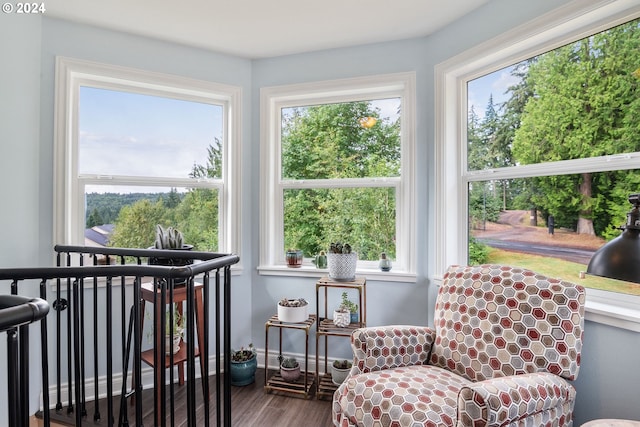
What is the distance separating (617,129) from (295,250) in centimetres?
209

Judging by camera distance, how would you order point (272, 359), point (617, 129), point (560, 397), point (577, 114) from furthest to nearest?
point (272, 359), point (577, 114), point (617, 129), point (560, 397)

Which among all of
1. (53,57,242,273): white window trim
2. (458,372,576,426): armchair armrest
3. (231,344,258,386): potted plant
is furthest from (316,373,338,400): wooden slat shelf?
(458,372,576,426): armchair armrest

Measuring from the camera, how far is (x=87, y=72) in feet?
7.40

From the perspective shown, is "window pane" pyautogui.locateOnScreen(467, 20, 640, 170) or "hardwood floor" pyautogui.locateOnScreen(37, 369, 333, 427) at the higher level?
"window pane" pyautogui.locateOnScreen(467, 20, 640, 170)

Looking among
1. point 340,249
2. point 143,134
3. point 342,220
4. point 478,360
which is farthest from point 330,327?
point 143,134

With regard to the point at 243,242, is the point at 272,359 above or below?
below

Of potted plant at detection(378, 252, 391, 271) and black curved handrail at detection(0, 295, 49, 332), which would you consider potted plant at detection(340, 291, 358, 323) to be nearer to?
potted plant at detection(378, 252, 391, 271)

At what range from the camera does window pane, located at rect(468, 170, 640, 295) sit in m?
1.66

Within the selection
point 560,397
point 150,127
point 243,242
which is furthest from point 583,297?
point 150,127

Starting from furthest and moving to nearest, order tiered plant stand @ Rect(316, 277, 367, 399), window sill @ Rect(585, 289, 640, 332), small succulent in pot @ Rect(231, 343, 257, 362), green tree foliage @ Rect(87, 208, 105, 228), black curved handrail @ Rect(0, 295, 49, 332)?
small succulent in pot @ Rect(231, 343, 257, 362)
green tree foliage @ Rect(87, 208, 105, 228)
tiered plant stand @ Rect(316, 277, 367, 399)
window sill @ Rect(585, 289, 640, 332)
black curved handrail @ Rect(0, 295, 49, 332)

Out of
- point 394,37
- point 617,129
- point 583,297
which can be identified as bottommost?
point 583,297

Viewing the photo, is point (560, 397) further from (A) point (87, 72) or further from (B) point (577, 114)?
(A) point (87, 72)

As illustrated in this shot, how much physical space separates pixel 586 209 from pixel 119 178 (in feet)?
9.61

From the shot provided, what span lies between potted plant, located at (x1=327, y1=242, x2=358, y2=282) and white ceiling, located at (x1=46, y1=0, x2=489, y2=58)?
151 centimetres
